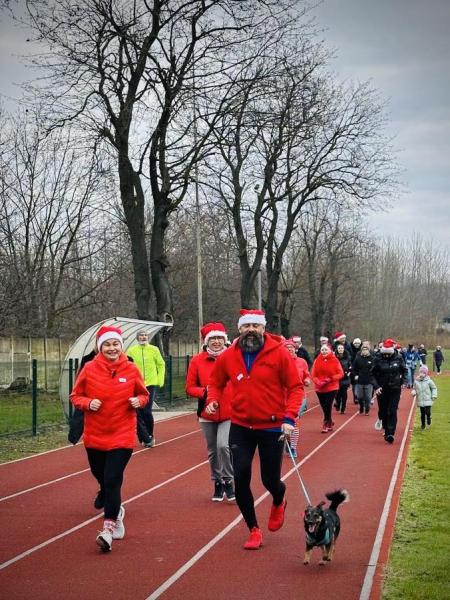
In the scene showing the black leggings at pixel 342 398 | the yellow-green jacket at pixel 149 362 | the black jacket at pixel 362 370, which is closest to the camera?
the yellow-green jacket at pixel 149 362

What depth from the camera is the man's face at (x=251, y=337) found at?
26.8ft

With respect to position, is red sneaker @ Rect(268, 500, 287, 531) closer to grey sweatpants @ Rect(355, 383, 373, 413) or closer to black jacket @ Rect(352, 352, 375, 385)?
black jacket @ Rect(352, 352, 375, 385)

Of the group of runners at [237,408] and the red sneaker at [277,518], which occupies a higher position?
the group of runners at [237,408]

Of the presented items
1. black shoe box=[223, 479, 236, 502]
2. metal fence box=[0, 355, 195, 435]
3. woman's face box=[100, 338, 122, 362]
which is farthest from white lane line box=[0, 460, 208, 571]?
metal fence box=[0, 355, 195, 435]

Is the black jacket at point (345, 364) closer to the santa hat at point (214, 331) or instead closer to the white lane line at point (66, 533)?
the white lane line at point (66, 533)

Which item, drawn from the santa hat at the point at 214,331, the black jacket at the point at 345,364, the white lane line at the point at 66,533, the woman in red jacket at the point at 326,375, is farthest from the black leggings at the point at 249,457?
the black jacket at the point at 345,364

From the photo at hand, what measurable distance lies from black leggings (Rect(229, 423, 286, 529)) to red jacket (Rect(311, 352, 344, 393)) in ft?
37.0

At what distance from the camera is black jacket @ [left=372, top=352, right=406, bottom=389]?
1756 centimetres

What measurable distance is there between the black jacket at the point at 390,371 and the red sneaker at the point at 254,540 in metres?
9.53

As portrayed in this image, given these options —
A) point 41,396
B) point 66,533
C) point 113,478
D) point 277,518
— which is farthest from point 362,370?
point 113,478

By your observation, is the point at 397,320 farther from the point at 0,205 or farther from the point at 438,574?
the point at 438,574

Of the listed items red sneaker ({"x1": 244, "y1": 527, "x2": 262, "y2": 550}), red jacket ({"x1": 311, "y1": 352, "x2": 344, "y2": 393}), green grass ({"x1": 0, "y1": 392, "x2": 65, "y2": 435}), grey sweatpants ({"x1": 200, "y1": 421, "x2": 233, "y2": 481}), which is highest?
red jacket ({"x1": 311, "y1": 352, "x2": 344, "y2": 393})

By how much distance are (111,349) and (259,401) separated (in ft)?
4.85

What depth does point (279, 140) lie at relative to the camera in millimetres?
38062
